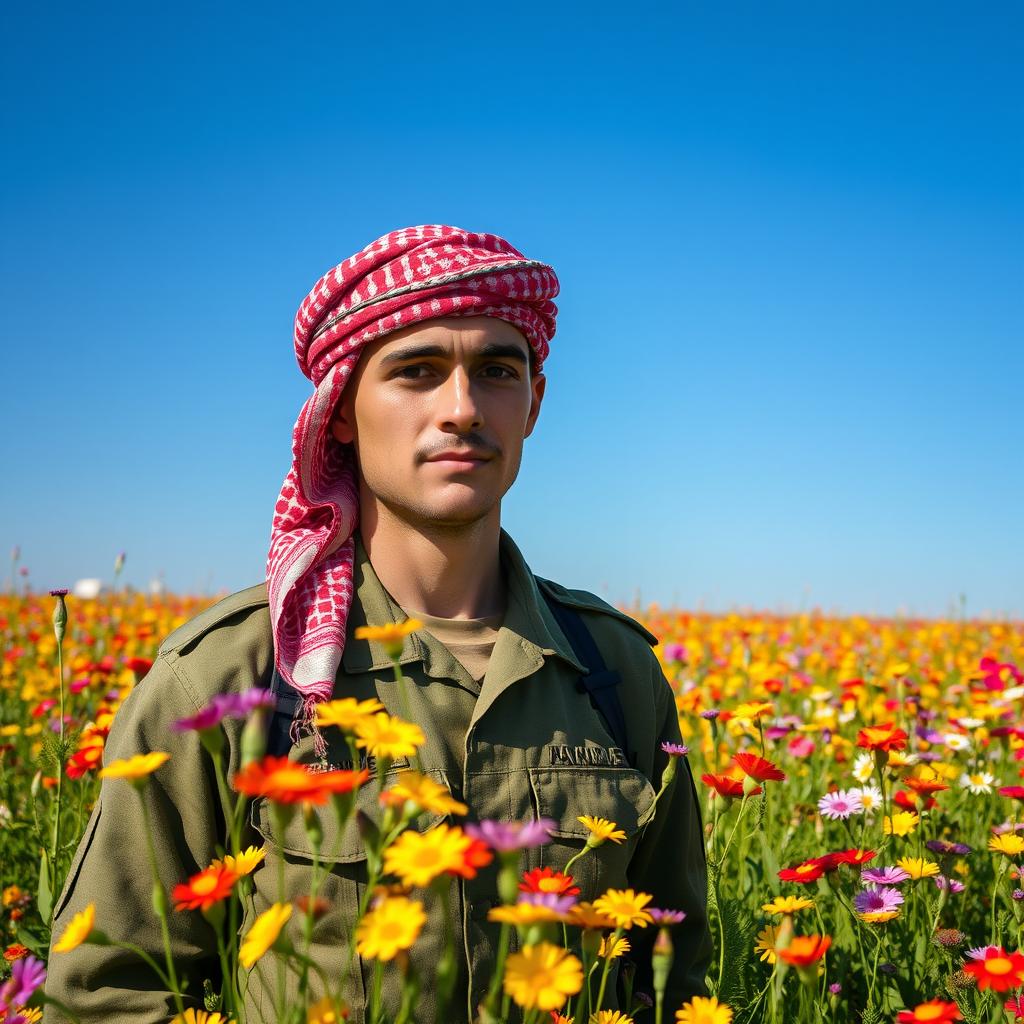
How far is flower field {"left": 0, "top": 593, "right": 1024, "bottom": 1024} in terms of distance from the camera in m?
1.06

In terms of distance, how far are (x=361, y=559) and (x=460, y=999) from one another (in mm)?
959

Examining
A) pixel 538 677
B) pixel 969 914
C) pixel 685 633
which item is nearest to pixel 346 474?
pixel 538 677

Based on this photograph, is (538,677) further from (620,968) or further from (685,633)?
(685,633)

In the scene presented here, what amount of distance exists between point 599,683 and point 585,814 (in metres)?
0.35

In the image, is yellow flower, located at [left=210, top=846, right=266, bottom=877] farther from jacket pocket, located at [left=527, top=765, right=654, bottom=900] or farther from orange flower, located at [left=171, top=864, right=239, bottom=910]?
jacket pocket, located at [left=527, top=765, right=654, bottom=900]

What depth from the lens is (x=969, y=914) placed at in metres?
2.98

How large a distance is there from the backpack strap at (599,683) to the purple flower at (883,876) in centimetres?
56

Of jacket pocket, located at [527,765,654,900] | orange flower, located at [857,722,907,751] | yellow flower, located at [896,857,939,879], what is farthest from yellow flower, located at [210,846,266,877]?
orange flower, located at [857,722,907,751]

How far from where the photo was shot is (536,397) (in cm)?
269

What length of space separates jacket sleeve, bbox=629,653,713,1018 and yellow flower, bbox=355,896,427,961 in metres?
1.34

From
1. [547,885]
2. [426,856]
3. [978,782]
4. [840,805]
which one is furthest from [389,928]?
[978,782]

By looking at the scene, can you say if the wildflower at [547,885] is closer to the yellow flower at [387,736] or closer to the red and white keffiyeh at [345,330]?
the yellow flower at [387,736]

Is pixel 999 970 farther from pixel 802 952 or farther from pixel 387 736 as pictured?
pixel 387 736

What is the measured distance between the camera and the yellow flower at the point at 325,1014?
107 cm
